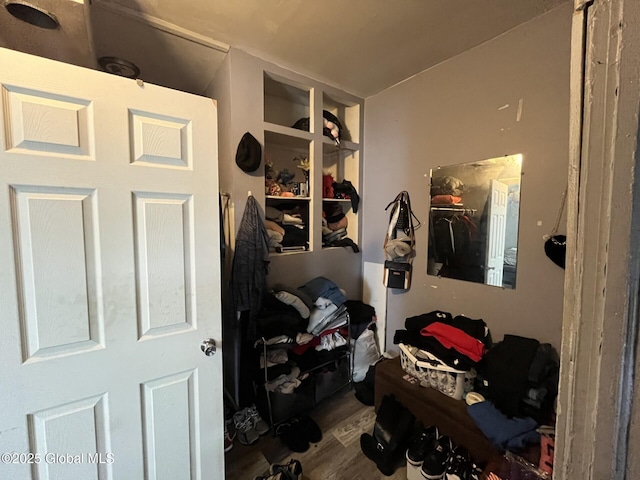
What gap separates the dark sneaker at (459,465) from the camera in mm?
1315

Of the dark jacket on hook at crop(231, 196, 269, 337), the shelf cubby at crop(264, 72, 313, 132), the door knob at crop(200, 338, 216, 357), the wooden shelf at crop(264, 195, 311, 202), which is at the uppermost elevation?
the shelf cubby at crop(264, 72, 313, 132)

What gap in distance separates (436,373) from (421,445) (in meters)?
0.39

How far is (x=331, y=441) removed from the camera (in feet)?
5.80

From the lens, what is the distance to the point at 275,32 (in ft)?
5.44

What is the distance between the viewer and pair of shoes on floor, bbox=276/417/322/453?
1.70 meters

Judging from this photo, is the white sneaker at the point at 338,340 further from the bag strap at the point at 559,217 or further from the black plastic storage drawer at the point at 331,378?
the bag strap at the point at 559,217

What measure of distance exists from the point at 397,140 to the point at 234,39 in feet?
4.53

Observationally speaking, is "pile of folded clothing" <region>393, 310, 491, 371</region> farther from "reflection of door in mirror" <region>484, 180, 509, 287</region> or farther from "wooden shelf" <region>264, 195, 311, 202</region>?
"wooden shelf" <region>264, 195, 311, 202</region>

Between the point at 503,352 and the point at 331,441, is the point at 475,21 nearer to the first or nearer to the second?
the point at 503,352

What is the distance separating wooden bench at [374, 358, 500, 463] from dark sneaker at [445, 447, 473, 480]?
0.14ft

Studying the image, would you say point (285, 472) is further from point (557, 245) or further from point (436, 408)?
point (557, 245)

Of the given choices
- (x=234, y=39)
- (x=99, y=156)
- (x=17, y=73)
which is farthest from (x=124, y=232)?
(x=234, y=39)

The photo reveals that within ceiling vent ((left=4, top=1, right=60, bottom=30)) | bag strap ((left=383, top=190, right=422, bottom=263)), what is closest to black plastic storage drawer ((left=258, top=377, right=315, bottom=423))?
bag strap ((left=383, top=190, right=422, bottom=263))

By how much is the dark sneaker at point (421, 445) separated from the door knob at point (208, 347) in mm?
1198
